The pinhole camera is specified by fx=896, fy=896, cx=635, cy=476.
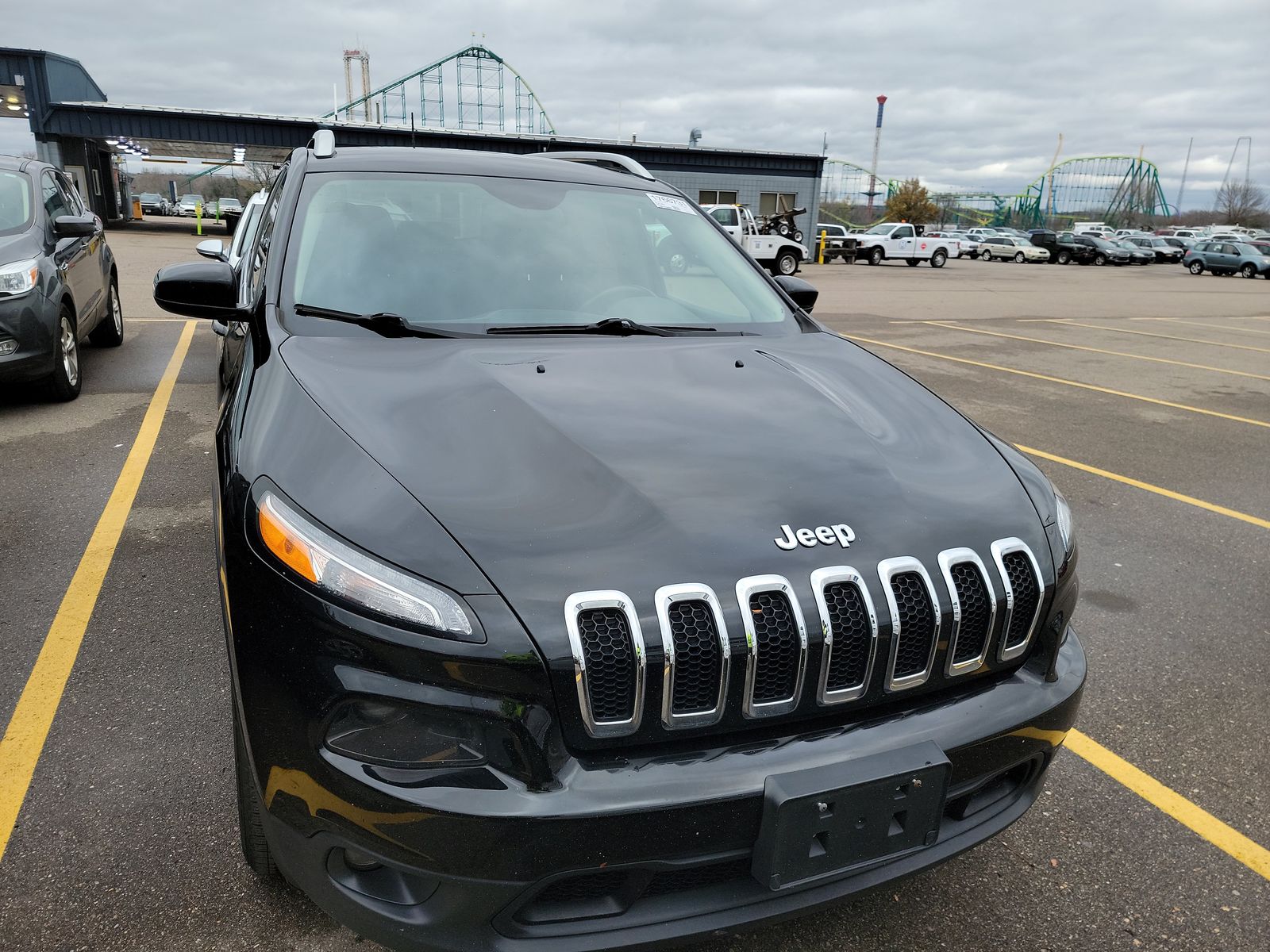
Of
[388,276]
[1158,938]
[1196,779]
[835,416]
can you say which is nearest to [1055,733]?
[1158,938]

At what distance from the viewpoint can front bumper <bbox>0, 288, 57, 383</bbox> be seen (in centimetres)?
581

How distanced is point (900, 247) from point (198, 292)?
39.1 m

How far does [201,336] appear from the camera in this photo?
9961 millimetres

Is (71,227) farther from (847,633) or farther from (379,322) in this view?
(847,633)

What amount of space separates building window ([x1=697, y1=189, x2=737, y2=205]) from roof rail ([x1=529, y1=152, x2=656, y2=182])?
42483mm

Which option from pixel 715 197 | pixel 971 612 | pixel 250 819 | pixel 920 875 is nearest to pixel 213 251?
pixel 250 819

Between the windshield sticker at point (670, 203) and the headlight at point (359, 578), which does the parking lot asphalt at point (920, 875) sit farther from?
the windshield sticker at point (670, 203)

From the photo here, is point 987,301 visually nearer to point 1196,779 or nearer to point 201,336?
point 201,336

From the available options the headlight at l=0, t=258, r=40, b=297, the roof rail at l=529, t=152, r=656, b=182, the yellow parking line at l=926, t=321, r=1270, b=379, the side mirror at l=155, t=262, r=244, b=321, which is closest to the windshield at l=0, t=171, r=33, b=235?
the headlight at l=0, t=258, r=40, b=297

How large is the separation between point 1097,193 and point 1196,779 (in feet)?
583

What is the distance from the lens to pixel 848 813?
5.16 ft

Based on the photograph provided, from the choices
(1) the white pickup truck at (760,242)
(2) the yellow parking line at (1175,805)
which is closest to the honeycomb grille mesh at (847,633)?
(2) the yellow parking line at (1175,805)

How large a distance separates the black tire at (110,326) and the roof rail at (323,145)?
19.8ft

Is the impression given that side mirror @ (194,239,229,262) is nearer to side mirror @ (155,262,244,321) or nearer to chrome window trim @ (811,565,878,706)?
side mirror @ (155,262,244,321)
